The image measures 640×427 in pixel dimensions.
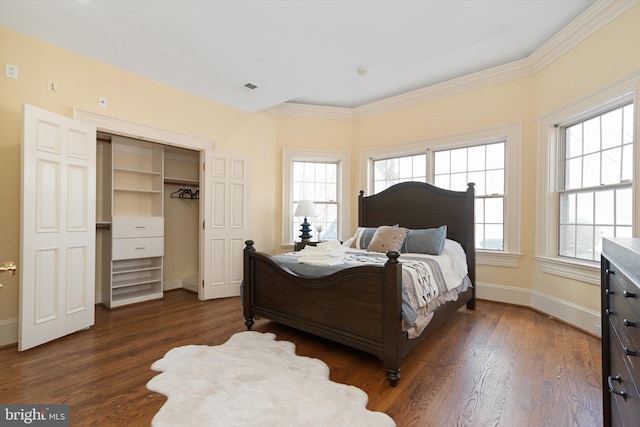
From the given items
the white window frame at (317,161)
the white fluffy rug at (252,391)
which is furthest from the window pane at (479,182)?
the white fluffy rug at (252,391)

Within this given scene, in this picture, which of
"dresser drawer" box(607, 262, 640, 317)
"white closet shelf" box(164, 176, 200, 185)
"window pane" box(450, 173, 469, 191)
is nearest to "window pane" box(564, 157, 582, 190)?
"window pane" box(450, 173, 469, 191)

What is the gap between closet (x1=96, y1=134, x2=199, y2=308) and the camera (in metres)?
3.76

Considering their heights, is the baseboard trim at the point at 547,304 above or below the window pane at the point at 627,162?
below

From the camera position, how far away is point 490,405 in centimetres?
173

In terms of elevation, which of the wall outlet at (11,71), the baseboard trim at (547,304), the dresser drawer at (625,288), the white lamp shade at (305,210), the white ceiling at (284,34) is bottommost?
the baseboard trim at (547,304)

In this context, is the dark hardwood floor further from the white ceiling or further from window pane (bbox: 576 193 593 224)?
the white ceiling

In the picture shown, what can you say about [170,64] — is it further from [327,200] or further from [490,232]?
[490,232]

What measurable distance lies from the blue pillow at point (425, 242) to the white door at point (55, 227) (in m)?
3.34

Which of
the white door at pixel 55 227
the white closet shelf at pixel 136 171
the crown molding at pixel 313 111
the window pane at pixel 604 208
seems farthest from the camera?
the crown molding at pixel 313 111

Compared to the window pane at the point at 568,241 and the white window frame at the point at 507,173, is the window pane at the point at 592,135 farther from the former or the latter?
the window pane at the point at 568,241

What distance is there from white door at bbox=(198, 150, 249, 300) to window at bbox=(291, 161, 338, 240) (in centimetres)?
96

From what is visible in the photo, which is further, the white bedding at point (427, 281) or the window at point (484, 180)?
the window at point (484, 180)

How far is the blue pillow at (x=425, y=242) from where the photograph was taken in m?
3.20

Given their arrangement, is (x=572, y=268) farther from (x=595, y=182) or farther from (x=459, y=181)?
(x=459, y=181)
